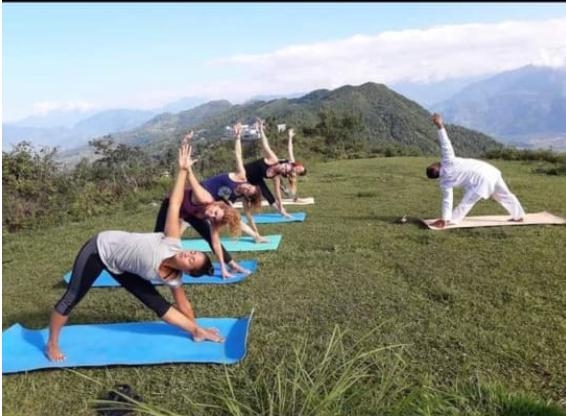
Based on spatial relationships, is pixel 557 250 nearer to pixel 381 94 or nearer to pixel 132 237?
pixel 132 237

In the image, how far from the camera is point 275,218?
934cm

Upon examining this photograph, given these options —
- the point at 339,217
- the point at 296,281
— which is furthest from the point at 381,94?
the point at 296,281

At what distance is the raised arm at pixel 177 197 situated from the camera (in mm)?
3971

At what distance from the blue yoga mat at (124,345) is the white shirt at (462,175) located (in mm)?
4061

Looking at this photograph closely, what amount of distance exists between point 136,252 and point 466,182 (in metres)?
5.12

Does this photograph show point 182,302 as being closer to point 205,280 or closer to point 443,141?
point 205,280

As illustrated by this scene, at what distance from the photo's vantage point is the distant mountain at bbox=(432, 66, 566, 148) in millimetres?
17609

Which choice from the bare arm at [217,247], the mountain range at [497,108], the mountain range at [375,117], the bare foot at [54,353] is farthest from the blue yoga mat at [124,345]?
the mountain range at [375,117]

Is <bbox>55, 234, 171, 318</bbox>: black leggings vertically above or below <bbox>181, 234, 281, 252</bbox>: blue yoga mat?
above

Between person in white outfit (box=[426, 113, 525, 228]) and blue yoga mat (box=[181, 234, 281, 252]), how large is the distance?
7.31 feet

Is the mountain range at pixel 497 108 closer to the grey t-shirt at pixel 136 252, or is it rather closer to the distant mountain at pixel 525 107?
the distant mountain at pixel 525 107

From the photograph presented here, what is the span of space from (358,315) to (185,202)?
6.56 feet

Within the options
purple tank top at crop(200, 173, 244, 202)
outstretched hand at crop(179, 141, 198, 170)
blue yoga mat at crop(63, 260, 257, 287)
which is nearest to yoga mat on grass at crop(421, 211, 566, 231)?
purple tank top at crop(200, 173, 244, 202)

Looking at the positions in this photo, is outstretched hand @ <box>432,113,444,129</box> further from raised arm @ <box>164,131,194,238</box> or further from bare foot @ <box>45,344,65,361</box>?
bare foot @ <box>45,344,65,361</box>
